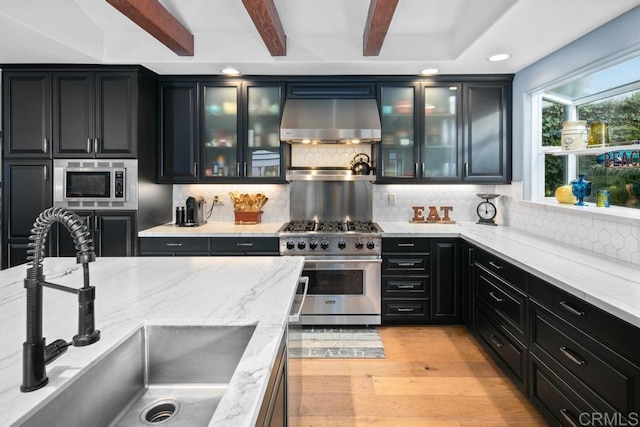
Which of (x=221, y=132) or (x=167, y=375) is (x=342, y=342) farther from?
(x=221, y=132)

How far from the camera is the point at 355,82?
368cm

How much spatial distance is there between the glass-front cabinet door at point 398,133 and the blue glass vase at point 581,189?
1.37m

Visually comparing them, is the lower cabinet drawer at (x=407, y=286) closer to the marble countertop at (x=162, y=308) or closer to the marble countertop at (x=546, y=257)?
the marble countertop at (x=546, y=257)

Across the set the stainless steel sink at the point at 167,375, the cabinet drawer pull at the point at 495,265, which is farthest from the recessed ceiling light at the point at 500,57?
the stainless steel sink at the point at 167,375

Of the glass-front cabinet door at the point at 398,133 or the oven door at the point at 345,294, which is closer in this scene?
the oven door at the point at 345,294

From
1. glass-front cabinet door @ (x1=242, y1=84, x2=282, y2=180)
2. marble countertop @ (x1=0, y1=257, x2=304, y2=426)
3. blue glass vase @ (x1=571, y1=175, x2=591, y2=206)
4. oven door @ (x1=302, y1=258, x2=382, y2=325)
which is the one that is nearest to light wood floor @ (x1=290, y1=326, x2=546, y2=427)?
oven door @ (x1=302, y1=258, x2=382, y2=325)

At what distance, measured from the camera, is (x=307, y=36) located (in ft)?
10.7

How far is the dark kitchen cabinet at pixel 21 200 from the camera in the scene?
10.9 ft

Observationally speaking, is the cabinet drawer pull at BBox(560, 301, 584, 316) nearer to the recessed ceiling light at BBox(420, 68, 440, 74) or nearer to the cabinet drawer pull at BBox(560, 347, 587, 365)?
the cabinet drawer pull at BBox(560, 347, 587, 365)

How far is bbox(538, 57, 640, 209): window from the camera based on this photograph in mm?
2455

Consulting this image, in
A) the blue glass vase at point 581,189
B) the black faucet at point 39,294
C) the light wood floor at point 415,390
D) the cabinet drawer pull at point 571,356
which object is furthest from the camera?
the blue glass vase at point 581,189

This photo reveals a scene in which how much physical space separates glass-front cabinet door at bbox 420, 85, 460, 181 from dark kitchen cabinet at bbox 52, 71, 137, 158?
9.25 ft

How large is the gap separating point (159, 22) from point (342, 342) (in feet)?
9.46

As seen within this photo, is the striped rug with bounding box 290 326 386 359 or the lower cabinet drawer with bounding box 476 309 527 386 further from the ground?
the lower cabinet drawer with bounding box 476 309 527 386
